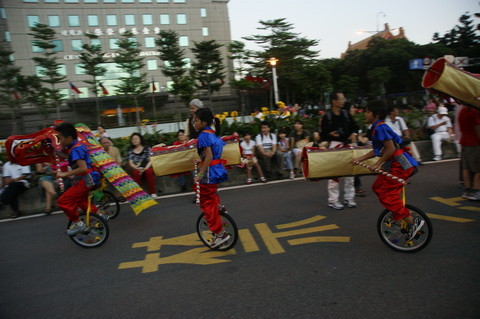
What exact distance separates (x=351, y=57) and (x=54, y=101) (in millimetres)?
35684

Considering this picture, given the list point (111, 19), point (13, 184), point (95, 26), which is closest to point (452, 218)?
point (13, 184)

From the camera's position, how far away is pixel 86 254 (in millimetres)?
4723

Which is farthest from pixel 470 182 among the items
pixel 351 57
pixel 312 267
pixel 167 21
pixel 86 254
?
pixel 167 21

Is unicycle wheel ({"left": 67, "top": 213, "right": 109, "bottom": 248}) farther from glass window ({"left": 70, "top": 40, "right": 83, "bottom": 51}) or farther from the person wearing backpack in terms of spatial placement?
glass window ({"left": 70, "top": 40, "right": 83, "bottom": 51})

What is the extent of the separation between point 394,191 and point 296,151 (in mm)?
5002

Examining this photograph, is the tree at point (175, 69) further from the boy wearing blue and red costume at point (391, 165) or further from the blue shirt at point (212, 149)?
the boy wearing blue and red costume at point (391, 165)

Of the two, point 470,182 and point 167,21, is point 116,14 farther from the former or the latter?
point 470,182

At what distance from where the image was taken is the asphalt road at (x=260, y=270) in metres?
3.03

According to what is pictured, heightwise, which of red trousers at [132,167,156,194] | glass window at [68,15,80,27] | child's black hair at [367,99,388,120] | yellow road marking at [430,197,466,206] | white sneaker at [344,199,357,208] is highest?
glass window at [68,15,80,27]

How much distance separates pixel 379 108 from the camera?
415cm

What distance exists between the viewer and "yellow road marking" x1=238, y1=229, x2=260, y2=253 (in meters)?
4.38

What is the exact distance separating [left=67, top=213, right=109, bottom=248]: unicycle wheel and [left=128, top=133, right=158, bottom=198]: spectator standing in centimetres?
272

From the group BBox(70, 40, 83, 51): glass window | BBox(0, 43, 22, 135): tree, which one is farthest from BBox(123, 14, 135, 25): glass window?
BBox(0, 43, 22, 135): tree

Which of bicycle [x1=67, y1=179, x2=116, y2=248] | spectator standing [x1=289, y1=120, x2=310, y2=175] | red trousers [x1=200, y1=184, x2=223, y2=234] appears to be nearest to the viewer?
red trousers [x1=200, y1=184, x2=223, y2=234]
